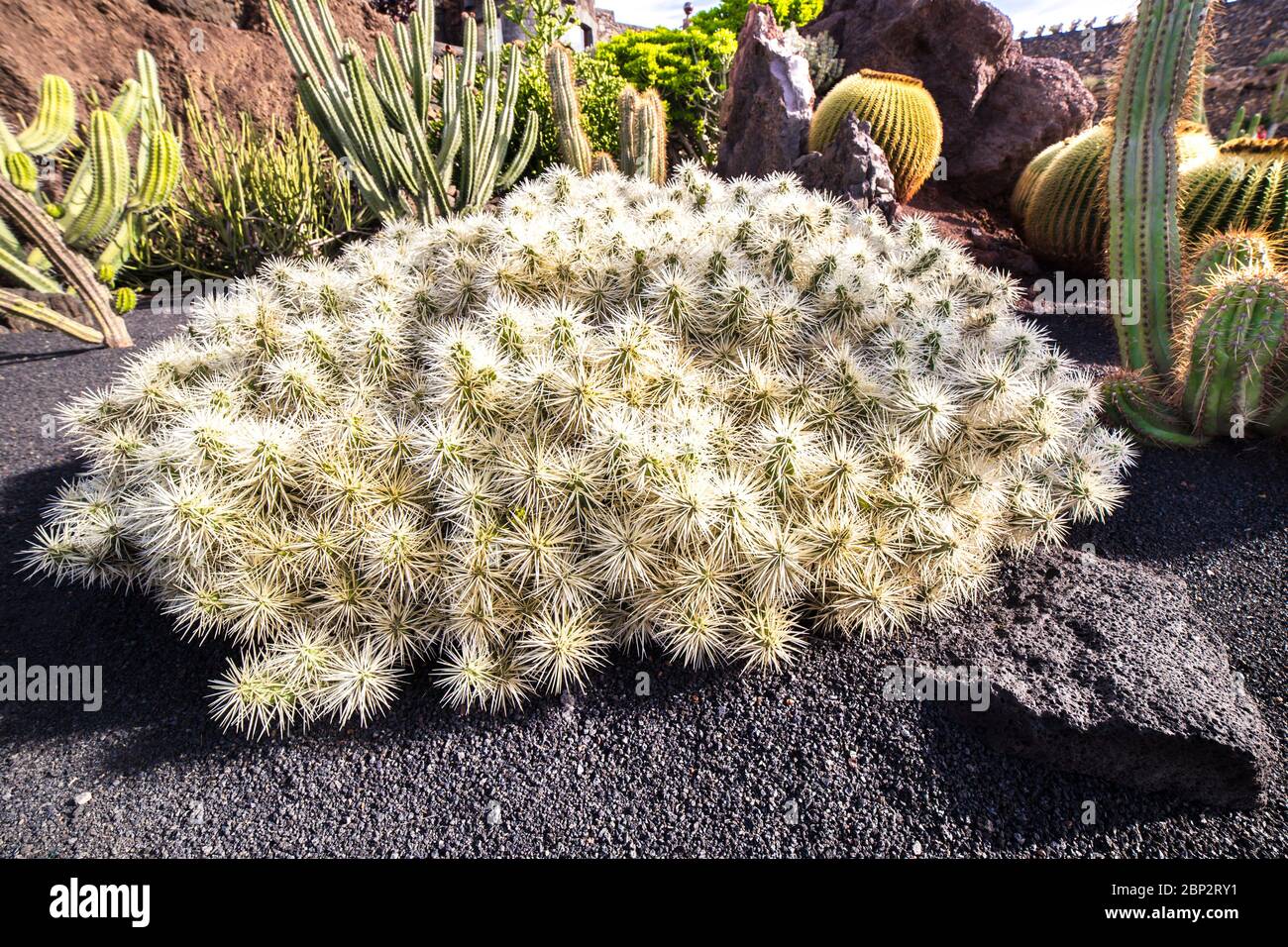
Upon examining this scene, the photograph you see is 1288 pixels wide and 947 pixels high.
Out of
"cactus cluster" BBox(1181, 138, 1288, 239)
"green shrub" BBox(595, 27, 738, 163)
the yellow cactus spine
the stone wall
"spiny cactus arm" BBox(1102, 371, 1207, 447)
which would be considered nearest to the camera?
"spiny cactus arm" BBox(1102, 371, 1207, 447)

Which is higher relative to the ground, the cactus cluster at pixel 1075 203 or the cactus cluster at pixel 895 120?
the cactus cluster at pixel 895 120

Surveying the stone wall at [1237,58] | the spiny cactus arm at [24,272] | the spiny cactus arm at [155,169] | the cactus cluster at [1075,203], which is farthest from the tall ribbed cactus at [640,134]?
the stone wall at [1237,58]

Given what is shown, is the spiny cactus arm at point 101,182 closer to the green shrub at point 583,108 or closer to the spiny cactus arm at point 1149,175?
the green shrub at point 583,108

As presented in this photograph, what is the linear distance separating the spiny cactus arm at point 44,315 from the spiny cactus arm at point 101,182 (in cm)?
58

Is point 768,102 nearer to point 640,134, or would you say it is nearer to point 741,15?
point 640,134

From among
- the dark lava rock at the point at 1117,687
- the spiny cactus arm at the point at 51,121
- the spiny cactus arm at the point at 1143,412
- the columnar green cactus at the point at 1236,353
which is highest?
the spiny cactus arm at the point at 51,121

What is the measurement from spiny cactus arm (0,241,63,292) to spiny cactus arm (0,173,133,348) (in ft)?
0.50

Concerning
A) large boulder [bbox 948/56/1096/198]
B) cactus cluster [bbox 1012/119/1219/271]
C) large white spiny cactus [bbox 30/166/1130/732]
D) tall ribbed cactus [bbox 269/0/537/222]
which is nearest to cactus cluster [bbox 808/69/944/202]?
cactus cluster [bbox 1012/119/1219/271]

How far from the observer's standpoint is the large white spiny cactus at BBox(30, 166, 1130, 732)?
7.14 feet

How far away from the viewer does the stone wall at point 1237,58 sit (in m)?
12.7

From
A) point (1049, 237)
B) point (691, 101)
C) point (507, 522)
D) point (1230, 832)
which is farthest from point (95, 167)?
point (691, 101)

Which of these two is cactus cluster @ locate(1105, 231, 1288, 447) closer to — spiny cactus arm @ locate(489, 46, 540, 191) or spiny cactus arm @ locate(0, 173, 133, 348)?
spiny cactus arm @ locate(489, 46, 540, 191)

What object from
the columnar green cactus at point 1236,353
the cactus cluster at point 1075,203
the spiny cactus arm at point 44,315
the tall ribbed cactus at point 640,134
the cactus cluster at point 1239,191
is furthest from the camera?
the tall ribbed cactus at point 640,134

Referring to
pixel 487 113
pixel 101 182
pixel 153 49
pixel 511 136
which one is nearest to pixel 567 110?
pixel 487 113
